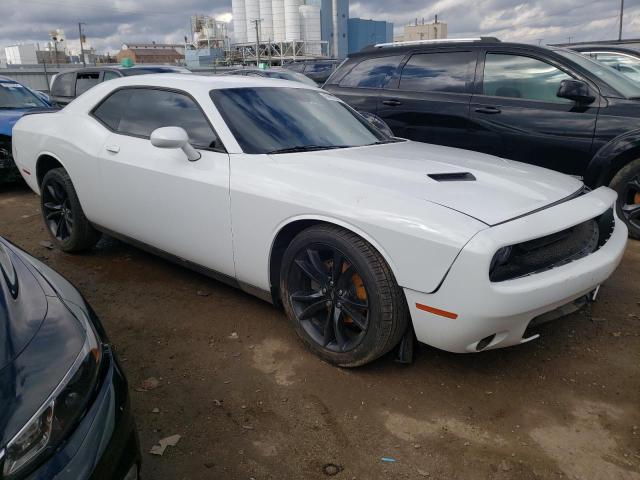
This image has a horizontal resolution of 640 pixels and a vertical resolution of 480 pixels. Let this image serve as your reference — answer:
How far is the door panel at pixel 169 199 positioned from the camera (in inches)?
126

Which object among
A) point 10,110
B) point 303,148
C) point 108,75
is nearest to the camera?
point 303,148

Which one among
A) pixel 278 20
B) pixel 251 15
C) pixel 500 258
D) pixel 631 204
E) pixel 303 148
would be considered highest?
pixel 251 15

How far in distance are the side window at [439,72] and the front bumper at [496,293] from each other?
9.95 ft

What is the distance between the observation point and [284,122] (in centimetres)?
344

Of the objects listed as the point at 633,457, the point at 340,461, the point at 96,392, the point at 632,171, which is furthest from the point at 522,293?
the point at 632,171

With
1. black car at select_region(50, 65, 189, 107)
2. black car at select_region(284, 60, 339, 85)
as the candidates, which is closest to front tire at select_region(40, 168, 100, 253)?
black car at select_region(50, 65, 189, 107)

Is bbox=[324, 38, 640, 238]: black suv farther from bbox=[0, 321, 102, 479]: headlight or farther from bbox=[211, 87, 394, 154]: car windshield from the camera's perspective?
bbox=[0, 321, 102, 479]: headlight

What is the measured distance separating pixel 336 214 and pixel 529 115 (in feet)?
10.2

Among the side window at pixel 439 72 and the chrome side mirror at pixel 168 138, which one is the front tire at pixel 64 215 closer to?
the chrome side mirror at pixel 168 138

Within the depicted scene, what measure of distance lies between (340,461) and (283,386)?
616mm

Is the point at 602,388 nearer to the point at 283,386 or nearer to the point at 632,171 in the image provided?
the point at 283,386

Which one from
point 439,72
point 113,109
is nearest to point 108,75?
point 113,109

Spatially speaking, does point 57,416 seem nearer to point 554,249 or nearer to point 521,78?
point 554,249

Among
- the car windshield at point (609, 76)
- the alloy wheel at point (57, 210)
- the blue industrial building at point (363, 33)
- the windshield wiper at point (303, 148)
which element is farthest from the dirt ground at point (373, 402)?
the blue industrial building at point (363, 33)
